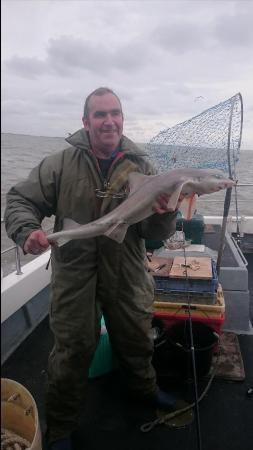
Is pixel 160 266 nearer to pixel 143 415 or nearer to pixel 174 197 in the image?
pixel 143 415

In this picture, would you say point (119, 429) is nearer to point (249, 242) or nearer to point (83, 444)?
point (83, 444)

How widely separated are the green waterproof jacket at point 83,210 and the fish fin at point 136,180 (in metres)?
0.10

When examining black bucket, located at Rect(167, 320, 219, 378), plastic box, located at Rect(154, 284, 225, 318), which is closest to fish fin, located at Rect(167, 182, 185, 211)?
black bucket, located at Rect(167, 320, 219, 378)

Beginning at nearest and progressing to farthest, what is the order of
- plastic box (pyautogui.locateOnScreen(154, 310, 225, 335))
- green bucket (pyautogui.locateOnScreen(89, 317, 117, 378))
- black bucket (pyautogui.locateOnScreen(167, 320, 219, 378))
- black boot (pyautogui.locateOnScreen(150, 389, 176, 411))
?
black boot (pyautogui.locateOnScreen(150, 389, 176, 411)) → black bucket (pyautogui.locateOnScreen(167, 320, 219, 378)) → green bucket (pyautogui.locateOnScreen(89, 317, 117, 378)) → plastic box (pyautogui.locateOnScreen(154, 310, 225, 335))

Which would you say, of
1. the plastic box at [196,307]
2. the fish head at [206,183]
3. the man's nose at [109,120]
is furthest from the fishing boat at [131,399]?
the fish head at [206,183]

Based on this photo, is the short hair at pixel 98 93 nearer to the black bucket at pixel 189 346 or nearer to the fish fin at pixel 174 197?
the fish fin at pixel 174 197

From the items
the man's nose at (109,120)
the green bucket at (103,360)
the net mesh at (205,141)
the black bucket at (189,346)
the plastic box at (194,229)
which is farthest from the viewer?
the plastic box at (194,229)

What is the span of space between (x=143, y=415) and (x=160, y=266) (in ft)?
5.18

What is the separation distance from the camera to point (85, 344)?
9.07 feet

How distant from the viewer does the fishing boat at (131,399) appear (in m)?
3.04

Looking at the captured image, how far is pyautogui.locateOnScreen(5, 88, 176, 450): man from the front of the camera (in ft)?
8.75

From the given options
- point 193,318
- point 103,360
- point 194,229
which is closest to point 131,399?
point 103,360

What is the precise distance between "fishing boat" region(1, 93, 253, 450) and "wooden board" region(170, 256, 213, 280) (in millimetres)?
663

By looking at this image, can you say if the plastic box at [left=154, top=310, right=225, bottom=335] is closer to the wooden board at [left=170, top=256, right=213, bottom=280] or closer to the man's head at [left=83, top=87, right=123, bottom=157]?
the wooden board at [left=170, top=256, right=213, bottom=280]
